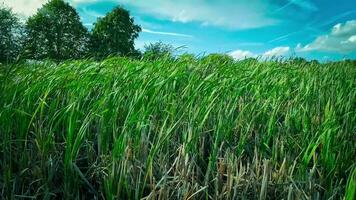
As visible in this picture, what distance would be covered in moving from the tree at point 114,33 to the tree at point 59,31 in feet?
4.73

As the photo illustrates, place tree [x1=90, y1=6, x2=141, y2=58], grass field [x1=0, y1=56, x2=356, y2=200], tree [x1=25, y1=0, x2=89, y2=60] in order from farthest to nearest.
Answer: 1. tree [x1=90, y1=6, x2=141, y2=58]
2. tree [x1=25, y1=0, x2=89, y2=60]
3. grass field [x1=0, y1=56, x2=356, y2=200]

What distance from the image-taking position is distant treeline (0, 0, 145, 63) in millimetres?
33750

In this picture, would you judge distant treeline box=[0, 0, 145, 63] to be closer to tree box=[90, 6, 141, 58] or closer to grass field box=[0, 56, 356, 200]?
tree box=[90, 6, 141, 58]

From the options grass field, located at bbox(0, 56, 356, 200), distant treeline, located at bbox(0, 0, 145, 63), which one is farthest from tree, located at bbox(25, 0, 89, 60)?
grass field, located at bbox(0, 56, 356, 200)

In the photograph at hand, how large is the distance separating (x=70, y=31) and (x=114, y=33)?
3.80m

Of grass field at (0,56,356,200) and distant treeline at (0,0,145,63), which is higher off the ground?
distant treeline at (0,0,145,63)

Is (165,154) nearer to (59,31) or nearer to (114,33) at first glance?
(59,31)

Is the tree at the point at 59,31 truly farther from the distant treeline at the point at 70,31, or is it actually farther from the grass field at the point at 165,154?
the grass field at the point at 165,154

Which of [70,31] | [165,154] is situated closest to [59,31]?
[70,31]

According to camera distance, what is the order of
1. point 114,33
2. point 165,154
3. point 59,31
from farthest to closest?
point 114,33 → point 59,31 → point 165,154

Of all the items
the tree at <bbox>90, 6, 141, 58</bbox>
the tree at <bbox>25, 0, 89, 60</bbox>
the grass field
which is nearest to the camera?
the grass field

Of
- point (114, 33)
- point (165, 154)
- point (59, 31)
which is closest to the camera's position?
point (165, 154)

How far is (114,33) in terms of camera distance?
1430 inches

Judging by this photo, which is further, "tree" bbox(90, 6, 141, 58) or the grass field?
"tree" bbox(90, 6, 141, 58)
